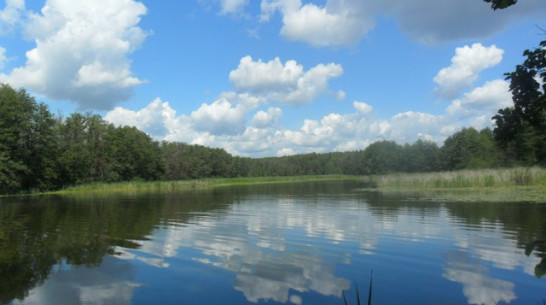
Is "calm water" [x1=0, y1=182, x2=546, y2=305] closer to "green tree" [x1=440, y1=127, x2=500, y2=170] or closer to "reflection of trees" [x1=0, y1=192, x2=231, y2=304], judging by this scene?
"reflection of trees" [x1=0, y1=192, x2=231, y2=304]

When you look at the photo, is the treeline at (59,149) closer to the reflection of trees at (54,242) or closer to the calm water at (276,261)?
the reflection of trees at (54,242)

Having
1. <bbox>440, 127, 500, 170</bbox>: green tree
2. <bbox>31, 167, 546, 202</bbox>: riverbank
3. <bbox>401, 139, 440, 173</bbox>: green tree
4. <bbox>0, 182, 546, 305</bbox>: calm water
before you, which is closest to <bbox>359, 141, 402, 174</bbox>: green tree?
<bbox>401, 139, 440, 173</bbox>: green tree

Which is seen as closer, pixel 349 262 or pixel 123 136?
pixel 349 262

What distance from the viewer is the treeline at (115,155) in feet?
170

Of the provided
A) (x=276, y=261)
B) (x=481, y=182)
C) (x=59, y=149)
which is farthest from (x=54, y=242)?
(x=59, y=149)

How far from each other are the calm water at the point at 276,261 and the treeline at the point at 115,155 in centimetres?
527

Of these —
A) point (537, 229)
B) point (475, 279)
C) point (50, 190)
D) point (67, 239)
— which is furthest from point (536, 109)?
point (50, 190)

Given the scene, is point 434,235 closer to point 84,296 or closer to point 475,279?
point 475,279

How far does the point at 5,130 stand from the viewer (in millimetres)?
48938

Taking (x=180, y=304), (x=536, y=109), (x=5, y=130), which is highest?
(x=5, y=130)

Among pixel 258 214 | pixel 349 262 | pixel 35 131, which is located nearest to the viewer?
pixel 349 262

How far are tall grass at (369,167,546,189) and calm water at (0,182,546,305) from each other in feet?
62.6

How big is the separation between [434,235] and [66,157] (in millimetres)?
60144

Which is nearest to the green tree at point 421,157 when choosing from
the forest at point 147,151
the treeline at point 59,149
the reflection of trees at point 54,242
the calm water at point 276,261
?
the forest at point 147,151
